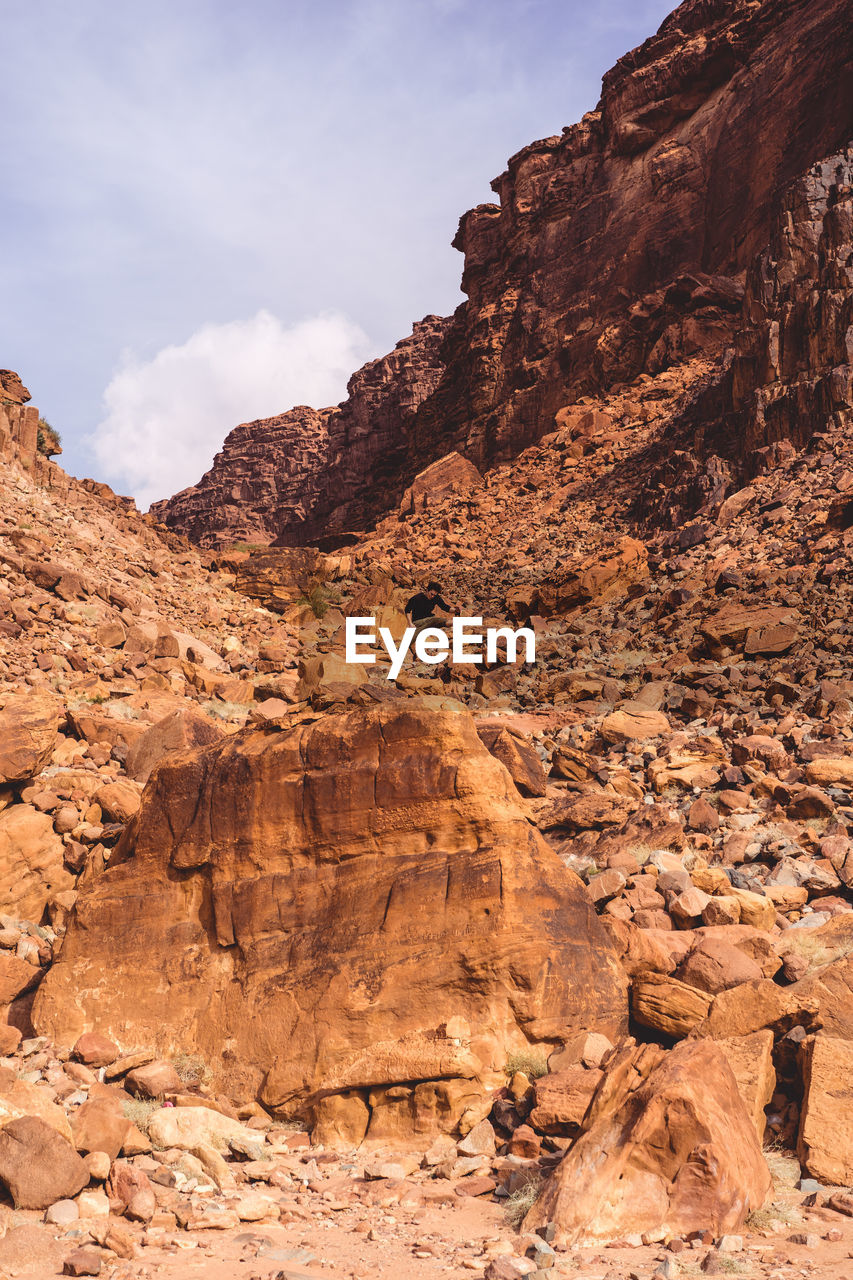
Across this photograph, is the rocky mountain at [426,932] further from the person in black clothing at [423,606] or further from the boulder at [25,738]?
the person in black clothing at [423,606]

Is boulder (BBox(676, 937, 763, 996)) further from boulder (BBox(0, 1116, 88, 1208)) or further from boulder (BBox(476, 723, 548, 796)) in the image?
boulder (BBox(0, 1116, 88, 1208))

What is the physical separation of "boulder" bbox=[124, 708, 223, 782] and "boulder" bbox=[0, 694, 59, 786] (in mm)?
1165

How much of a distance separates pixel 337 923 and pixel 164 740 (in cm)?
532

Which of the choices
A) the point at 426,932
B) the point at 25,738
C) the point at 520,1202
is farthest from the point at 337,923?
the point at 25,738

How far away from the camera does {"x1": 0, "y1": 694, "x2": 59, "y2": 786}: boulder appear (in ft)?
29.7

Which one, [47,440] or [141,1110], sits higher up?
[47,440]

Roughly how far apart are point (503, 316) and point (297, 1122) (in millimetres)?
54910

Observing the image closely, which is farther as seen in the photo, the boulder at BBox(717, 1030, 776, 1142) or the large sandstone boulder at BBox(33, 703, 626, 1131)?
the large sandstone boulder at BBox(33, 703, 626, 1131)

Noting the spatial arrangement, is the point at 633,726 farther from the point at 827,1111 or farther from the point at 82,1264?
the point at 82,1264

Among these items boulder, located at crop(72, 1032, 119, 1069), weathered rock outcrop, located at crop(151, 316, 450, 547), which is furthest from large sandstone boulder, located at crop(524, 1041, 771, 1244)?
weathered rock outcrop, located at crop(151, 316, 450, 547)

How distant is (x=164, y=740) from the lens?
36.3 feet

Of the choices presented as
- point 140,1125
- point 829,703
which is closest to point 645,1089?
point 140,1125

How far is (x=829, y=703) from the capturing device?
13.7 m

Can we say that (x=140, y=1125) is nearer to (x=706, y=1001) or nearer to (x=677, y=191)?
(x=706, y=1001)
